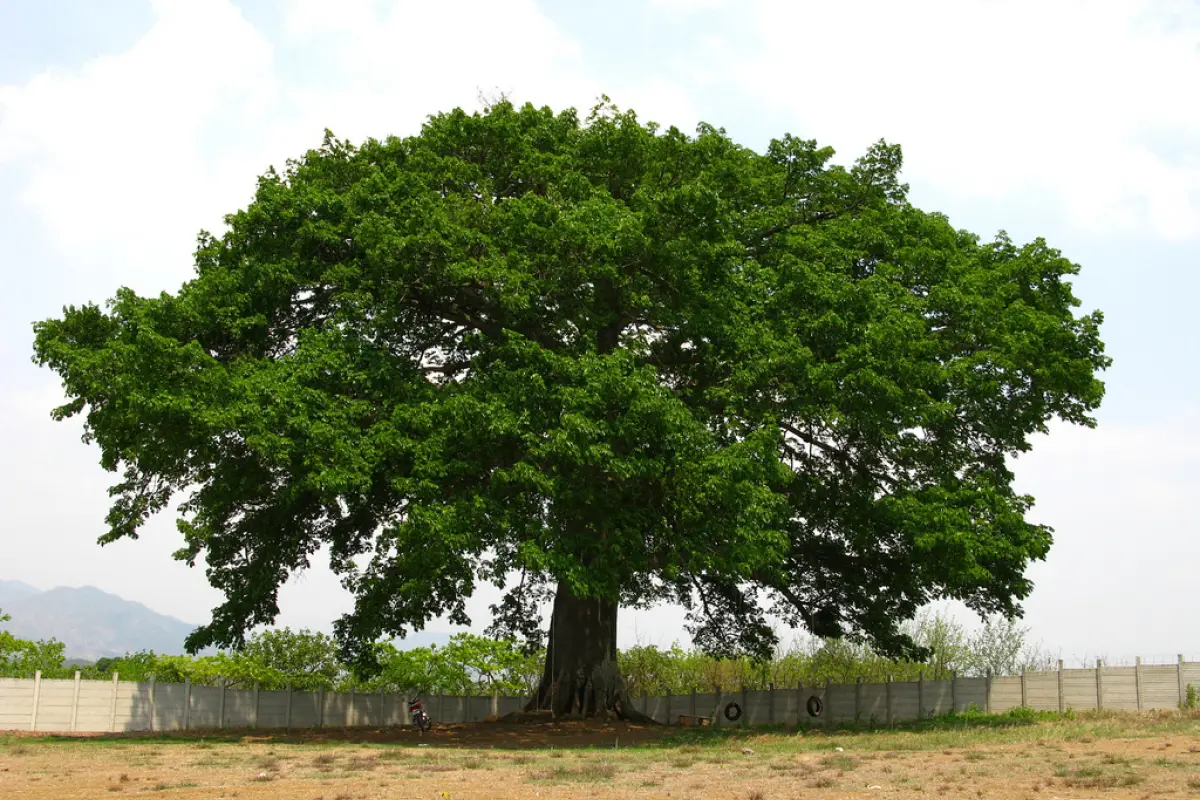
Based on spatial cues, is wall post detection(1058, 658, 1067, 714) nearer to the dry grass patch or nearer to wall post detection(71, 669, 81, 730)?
the dry grass patch

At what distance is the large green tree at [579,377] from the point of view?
19.7 metres

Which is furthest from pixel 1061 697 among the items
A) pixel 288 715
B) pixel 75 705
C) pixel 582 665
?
pixel 75 705

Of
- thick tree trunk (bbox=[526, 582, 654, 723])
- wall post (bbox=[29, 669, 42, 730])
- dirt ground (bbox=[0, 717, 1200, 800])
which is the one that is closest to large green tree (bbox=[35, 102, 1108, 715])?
thick tree trunk (bbox=[526, 582, 654, 723])

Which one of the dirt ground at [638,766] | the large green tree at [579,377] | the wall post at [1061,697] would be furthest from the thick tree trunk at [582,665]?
the wall post at [1061,697]

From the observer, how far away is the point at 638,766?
15188 millimetres

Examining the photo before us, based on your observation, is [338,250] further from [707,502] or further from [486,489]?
[707,502]

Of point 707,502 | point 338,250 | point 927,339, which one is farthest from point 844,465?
point 338,250

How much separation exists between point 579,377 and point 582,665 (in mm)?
8896

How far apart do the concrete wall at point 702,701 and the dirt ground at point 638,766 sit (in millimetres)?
4274

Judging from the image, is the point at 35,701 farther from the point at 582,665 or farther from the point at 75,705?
the point at 582,665

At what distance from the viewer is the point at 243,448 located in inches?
856

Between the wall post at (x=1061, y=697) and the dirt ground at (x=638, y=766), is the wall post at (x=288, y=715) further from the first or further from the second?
the wall post at (x=1061, y=697)

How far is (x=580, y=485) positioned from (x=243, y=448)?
273 inches

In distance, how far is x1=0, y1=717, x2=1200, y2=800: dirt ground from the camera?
12.1 m
